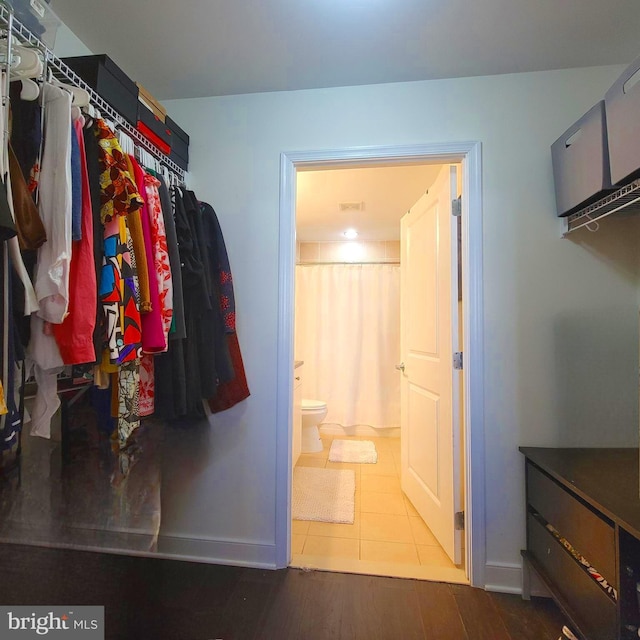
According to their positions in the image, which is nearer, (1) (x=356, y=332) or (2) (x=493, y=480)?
(2) (x=493, y=480)

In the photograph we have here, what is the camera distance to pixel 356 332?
3551 mm

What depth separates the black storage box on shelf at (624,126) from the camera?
93 cm

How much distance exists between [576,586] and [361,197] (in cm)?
257

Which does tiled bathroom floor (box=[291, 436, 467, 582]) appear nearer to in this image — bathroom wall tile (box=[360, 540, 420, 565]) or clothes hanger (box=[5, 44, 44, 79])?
bathroom wall tile (box=[360, 540, 420, 565])

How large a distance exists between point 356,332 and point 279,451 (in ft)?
7.08

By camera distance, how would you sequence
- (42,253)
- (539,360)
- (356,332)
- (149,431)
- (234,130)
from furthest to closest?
(356,332) → (234,130) → (149,431) → (539,360) → (42,253)

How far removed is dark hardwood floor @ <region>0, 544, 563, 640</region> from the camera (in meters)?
1.12

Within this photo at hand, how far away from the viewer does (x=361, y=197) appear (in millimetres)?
2693

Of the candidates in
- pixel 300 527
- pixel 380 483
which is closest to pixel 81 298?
pixel 300 527

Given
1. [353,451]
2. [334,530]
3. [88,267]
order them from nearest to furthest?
1. [88,267]
2. [334,530]
3. [353,451]

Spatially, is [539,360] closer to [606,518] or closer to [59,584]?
[606,518]

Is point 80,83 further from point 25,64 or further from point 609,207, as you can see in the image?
point 609,207

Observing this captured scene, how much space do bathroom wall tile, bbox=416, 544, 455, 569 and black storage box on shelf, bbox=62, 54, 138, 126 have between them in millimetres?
2307

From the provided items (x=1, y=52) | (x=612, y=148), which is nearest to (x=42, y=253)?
(x=1, y=52)
